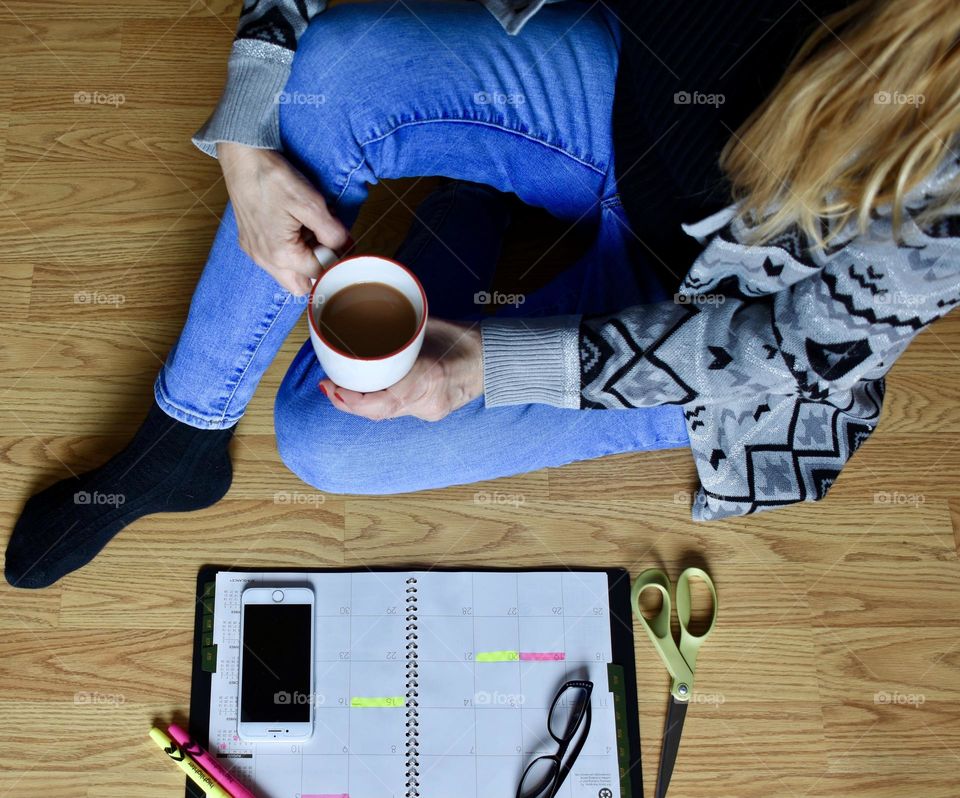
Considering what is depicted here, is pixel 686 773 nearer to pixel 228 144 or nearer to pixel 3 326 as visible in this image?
pixel 228 144

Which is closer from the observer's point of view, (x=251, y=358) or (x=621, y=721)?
(x=251, y=358)

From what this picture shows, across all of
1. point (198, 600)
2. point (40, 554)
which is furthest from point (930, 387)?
point (40, 554)

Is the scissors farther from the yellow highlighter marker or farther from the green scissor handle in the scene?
the yellow highlighter marker

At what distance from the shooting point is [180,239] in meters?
1.09
